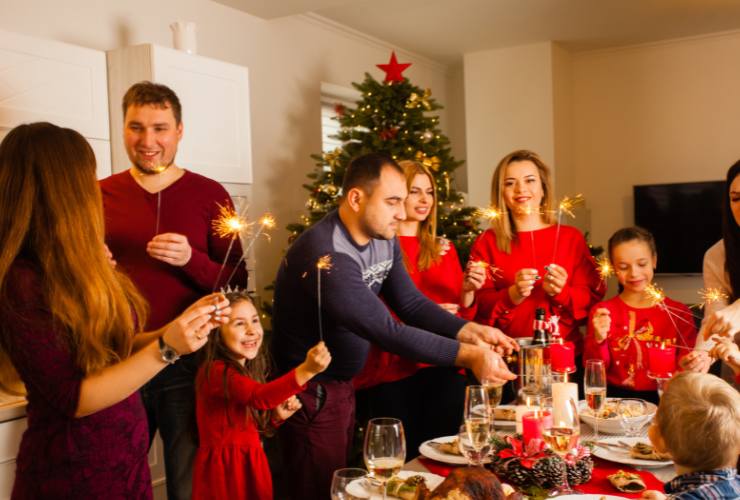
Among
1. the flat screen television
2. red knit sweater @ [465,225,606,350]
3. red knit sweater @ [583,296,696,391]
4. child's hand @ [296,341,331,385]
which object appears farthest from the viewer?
the flat screen television

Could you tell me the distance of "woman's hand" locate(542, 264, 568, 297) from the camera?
2.92 meters

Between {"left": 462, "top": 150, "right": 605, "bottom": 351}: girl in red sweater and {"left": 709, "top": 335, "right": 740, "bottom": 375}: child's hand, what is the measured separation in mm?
793

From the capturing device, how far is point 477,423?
170 cm

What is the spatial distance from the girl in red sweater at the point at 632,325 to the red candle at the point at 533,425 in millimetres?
996

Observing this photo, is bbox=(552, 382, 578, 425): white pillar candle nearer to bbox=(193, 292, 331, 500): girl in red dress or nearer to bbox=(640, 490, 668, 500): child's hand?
bbox=(640, 490, 668, 500): child's hand

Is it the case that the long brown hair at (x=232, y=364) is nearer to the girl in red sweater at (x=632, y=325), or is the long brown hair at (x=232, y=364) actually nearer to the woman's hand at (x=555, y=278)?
the woman's hand at (x=555, y=278)

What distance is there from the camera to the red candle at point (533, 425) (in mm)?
1803

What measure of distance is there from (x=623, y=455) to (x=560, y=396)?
218 mm

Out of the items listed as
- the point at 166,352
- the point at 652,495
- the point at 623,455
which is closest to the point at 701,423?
the point at 652,495

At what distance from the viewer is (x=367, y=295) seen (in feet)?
7.86

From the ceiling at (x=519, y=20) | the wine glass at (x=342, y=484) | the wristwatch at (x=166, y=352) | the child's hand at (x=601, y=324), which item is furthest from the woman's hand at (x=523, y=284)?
the ceiling at (x=519, y=20)

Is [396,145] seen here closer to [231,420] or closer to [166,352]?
[231,420]

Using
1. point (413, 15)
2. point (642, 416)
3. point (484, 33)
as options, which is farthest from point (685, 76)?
point (642, 416)

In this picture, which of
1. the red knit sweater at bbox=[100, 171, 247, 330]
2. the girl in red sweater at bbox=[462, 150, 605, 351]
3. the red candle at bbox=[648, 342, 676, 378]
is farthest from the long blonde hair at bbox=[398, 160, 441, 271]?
the red candle at bbox=[648, 342, 676, 378]
